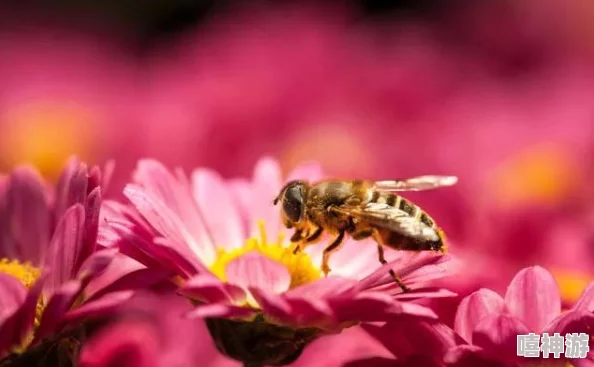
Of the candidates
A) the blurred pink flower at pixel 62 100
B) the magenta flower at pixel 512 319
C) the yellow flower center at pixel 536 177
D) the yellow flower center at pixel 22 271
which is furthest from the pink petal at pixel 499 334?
the blurred pink flower at pixel 62 100

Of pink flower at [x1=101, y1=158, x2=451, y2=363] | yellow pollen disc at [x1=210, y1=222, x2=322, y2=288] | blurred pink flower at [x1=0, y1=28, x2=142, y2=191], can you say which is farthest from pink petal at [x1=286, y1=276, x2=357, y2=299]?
blurred pink flower at [x1=0, y1=28, x2=142, y2=191]

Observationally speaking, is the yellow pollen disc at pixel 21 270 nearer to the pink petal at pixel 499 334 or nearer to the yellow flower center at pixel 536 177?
the pink petal at pixel 499 334

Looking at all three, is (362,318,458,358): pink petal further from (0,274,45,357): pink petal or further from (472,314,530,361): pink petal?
(0,274,45,357): pink petal

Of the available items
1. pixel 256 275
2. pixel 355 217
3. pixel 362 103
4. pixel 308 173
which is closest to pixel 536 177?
pixel 362 103

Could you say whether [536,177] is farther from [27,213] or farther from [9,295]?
[9,295]

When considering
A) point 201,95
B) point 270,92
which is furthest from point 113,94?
point 270,92

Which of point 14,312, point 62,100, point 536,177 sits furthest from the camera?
point 62,100
